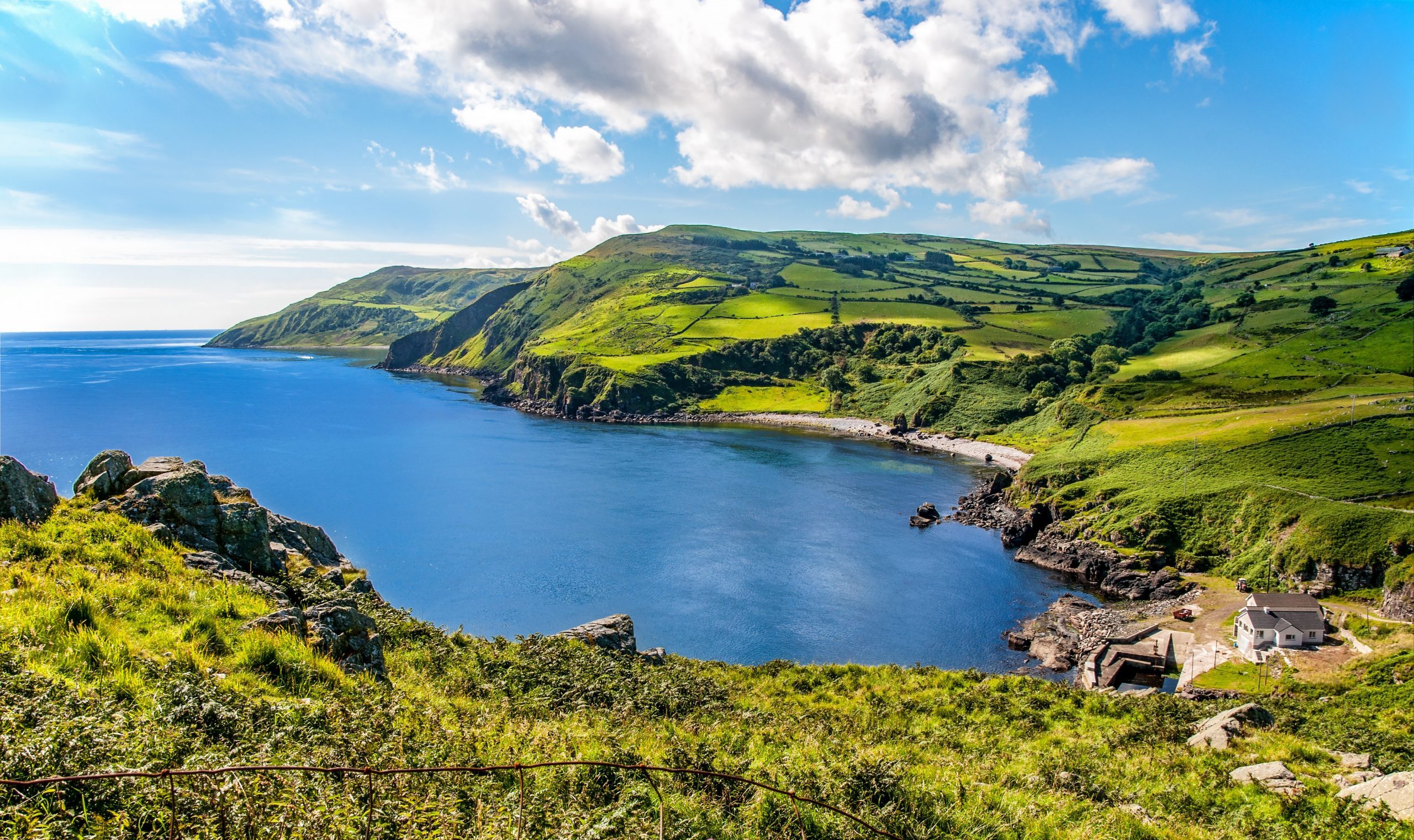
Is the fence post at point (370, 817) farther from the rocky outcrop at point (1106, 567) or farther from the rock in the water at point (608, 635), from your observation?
the rocky outcrop at point (1106, 567)

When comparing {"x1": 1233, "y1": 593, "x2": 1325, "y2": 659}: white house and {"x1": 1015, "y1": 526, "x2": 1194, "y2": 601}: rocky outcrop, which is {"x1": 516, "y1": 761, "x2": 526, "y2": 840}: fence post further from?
{"x1": 1015, "y1": 526, "x2": 1194, "y2": 601}: rocky outcrop

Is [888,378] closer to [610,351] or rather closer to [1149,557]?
[610,351]

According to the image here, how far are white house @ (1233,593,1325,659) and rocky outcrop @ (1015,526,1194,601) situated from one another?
38.4ft

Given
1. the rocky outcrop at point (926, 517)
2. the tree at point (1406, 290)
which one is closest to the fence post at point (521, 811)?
the rocky outcrop at point (926, 517)

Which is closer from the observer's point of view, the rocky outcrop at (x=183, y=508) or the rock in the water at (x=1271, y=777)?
the rock in the water at (x=1271, y=777)

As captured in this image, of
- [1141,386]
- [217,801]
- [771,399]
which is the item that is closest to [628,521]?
[217,801]

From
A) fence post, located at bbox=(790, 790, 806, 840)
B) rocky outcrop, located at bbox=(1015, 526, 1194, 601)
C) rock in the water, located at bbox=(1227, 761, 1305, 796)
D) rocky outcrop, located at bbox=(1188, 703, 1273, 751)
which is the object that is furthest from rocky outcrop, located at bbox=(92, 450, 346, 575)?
rocky outcrop, located at bbox=(1015, 526, 1194, 601)

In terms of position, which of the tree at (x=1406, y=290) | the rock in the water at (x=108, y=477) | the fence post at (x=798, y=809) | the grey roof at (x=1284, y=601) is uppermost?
the tree at (x=1406, y=290)

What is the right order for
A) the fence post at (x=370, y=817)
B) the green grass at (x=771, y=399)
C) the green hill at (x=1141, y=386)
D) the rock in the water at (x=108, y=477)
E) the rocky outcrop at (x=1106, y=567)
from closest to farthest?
the fence post at (x=370, y=817), the rock in the water at (x=108, y=477), the rocky outcrop at (x=1106, y=567), the green hill at (x=1141, y=386), the green grass at (x=771, y=399)

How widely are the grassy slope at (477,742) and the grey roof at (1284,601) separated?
18.4 meters

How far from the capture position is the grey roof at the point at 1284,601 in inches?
1566

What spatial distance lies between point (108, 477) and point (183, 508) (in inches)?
93.9

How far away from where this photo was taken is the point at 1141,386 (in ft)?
321

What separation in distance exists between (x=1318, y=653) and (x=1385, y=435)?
38397mm
